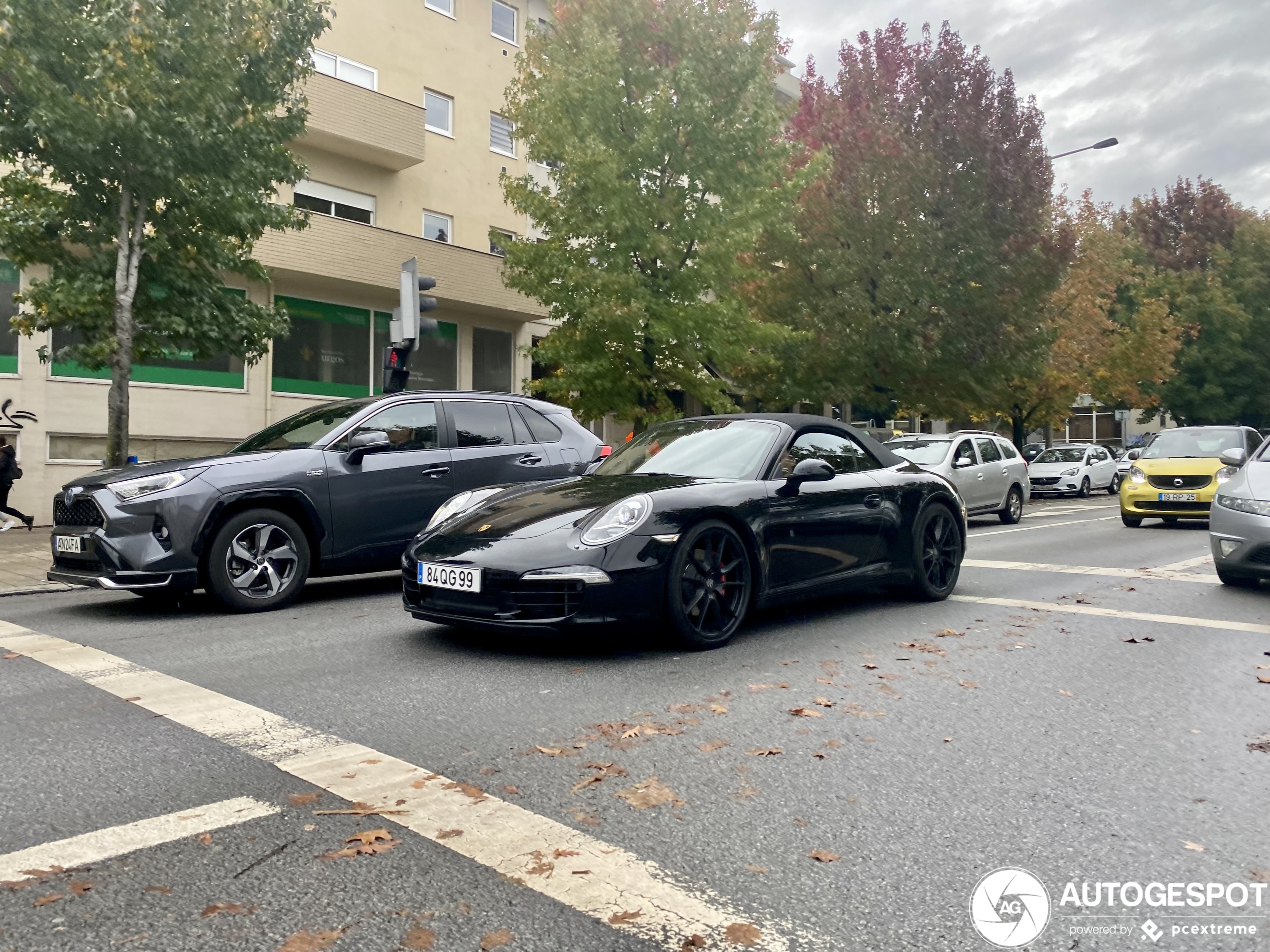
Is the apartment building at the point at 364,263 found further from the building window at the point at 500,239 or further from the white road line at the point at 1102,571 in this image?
the white road line at the point at 1102,571

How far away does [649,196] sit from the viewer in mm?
18828

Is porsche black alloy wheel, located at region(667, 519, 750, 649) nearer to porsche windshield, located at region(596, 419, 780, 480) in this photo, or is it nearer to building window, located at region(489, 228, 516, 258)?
porsche windshield, located at region(596, 419, 780, 480)

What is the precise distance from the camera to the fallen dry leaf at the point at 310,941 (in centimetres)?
242

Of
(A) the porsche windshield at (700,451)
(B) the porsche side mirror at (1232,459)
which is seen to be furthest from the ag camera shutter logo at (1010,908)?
(B) the porsche side mirror at (1232,459)

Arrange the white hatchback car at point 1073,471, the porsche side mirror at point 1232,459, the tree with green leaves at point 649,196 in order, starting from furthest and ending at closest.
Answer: the white hatchback car at point 1073,471, the tree with green leaves at point 649,196, the porsche side mirror at point 1232,459

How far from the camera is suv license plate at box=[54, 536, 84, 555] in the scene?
7280 mm

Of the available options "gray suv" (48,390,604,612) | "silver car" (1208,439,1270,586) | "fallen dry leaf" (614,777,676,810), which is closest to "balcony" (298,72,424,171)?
"gray suv" (48,390,604,612)

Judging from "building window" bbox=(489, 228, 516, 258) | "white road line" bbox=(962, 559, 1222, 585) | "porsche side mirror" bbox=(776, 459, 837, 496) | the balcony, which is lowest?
"white road line" bbox=(962, 559, 1222, 585)

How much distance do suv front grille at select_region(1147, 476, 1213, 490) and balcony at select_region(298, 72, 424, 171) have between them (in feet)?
52.3

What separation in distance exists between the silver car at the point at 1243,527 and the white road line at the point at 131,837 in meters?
7.91

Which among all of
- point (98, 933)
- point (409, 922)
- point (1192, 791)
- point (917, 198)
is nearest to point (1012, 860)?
point (1192, 791)

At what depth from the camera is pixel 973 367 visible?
24188 mm

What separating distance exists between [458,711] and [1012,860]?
7.85 feet

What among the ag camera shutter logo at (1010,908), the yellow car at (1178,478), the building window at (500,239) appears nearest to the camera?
the ag camera shutter logo at (1010,908)
